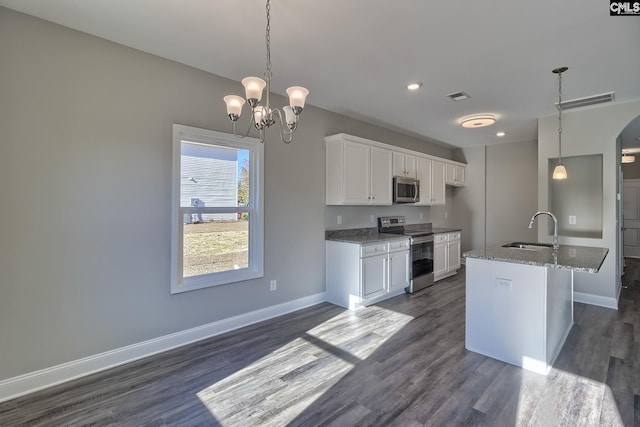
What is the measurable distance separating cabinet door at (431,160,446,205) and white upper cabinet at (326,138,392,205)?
65.6 inches

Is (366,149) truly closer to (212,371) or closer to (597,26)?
(597,26)

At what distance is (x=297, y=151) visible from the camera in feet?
13.1

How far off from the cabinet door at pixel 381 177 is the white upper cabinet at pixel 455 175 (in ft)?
7.15

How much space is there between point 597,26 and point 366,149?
2.61 metres

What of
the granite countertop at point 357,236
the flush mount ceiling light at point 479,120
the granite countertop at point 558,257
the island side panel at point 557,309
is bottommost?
the island side panel at point 557,309

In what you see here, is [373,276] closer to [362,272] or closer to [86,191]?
[362,272]

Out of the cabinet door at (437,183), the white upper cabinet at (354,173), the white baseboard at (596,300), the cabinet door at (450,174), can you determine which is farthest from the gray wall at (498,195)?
the white upper cabinet at (354,173)

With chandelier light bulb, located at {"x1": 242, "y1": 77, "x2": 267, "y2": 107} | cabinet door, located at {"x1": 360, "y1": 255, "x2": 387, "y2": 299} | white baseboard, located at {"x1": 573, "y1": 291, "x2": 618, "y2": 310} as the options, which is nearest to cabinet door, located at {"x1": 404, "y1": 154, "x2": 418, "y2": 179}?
cabinet door, located at {"x1": 360, "y1": 255, "x2": 387, "y2": 299}

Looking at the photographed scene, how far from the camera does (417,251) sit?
4.99 m

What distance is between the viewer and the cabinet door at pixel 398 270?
4.44m

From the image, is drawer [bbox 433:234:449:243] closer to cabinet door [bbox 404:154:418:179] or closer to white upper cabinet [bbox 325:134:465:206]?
white upper cabinet [bbox 325:134:465:206]

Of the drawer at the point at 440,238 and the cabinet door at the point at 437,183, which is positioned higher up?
the cabinet door at the point at 437,183

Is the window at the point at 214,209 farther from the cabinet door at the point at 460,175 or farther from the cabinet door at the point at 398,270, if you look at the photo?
the cabinet door at the point at 460,175

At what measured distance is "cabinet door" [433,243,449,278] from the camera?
5.39 meters
